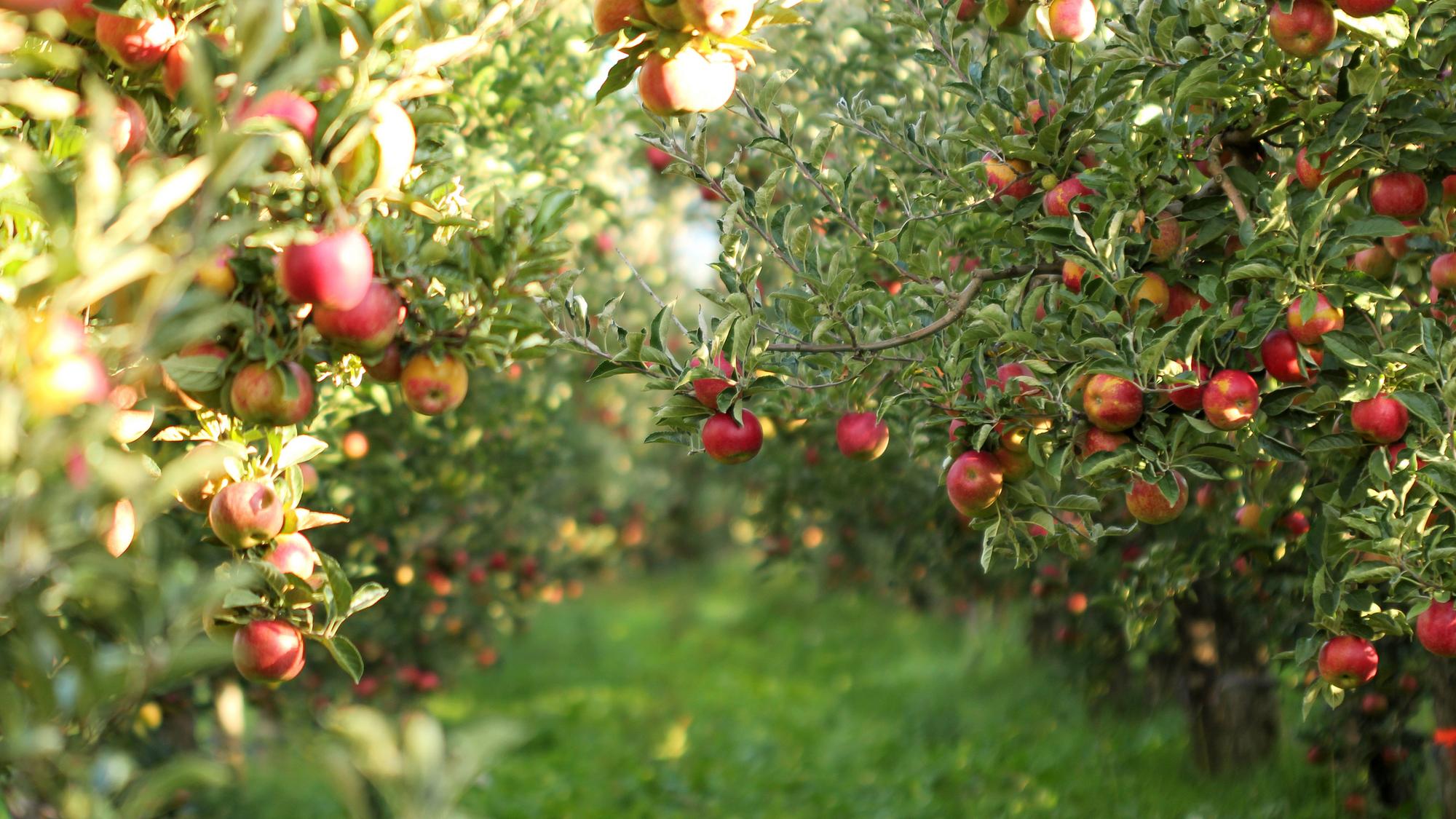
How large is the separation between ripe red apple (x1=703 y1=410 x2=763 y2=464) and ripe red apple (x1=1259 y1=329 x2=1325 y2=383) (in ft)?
3.46

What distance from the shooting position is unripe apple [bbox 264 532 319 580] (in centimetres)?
204

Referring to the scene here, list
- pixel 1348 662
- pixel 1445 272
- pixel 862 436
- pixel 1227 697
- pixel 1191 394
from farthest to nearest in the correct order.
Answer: pixel 1227 697 < pixel 862 436 < pixel 1445 272 < pixel 1348 662 < pixel 1191 394

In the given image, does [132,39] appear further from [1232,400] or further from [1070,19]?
[1232,400]

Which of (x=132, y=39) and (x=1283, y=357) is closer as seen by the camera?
(x=132, y=39)

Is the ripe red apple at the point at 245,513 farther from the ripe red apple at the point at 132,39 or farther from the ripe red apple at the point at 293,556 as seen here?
the ripe red apple at the point at 132,39

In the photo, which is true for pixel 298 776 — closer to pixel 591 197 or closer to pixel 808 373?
pixel 591 197

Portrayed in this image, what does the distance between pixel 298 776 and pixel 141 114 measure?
5.86 metres

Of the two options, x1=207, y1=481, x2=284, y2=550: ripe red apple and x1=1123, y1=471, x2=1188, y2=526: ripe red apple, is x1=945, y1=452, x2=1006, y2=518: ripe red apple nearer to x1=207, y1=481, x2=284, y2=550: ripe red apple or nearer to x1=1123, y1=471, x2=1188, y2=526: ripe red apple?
x1=1123, y1=471, x2=1188, y2=526: ripe red apple

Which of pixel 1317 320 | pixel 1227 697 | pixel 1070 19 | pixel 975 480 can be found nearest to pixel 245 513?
pixel 975 480

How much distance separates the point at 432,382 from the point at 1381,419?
1.80 m

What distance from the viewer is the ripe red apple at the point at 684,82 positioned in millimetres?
2102

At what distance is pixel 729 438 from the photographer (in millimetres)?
2420

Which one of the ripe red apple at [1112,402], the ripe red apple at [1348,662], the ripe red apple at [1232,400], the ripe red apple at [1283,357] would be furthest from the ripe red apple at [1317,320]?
the ripe red apple at [1348,662]

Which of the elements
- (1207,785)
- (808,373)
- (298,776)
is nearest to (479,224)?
(808,373)
